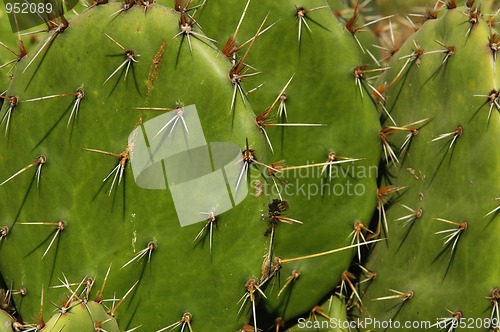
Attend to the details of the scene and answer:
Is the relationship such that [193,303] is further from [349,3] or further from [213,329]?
[349,3]

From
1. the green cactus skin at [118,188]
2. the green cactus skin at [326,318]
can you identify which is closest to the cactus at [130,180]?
the green cactus skin at [118,188]

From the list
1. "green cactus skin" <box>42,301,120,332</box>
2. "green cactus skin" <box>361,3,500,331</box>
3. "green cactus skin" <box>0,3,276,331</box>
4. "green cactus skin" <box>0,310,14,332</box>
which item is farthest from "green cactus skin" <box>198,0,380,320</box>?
"green cactus skin" <box>0,310,14,332</box>

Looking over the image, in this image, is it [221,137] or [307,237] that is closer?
[221,137]

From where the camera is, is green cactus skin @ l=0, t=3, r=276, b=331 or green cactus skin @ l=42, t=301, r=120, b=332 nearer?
green cactus skin @ l=42, t=301, r=120, b=332

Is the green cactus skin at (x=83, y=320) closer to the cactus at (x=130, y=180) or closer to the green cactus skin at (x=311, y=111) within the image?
the cactus at (x=130, y=180)

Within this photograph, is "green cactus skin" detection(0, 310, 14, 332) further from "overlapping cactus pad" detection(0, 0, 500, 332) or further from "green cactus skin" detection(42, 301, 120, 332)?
"green cactus skin" detection(42, 301, 120, 332)

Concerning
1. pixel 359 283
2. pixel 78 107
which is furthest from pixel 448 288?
pixel 78 107
